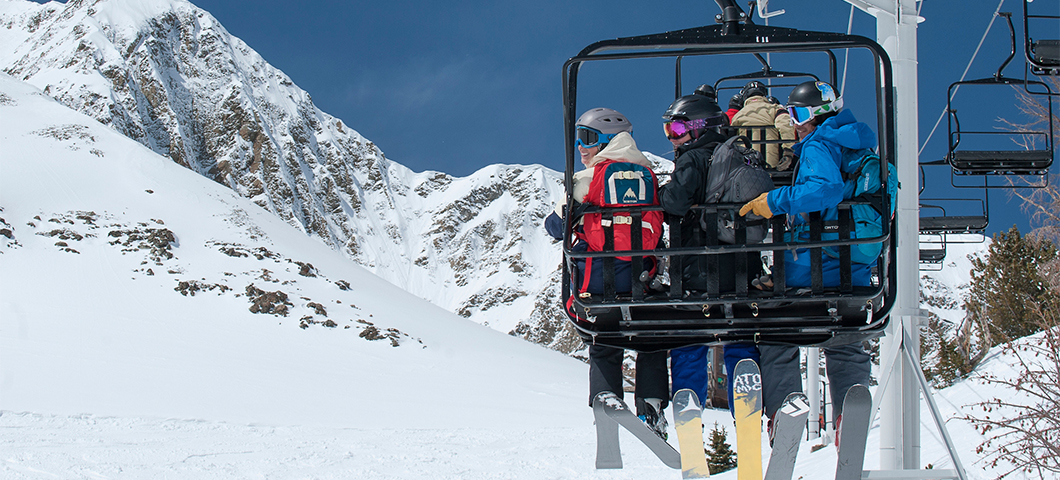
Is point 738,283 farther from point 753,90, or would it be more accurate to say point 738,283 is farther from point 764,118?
point 753,90

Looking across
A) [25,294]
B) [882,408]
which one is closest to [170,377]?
[25,294]

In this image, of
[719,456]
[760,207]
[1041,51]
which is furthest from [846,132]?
[719,456]

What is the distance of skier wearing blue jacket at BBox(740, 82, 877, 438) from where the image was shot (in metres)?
3.47

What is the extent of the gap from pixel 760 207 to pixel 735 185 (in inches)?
6.0

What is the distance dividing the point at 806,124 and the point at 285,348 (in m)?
29.8

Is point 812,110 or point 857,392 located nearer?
point 812,110

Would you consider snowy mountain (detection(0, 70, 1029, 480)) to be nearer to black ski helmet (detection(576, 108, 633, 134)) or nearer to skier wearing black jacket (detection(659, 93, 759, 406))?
skier wearing black jacket (detection(659, 93, 759, 406))

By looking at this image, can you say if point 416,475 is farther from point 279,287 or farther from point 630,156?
point 279,287

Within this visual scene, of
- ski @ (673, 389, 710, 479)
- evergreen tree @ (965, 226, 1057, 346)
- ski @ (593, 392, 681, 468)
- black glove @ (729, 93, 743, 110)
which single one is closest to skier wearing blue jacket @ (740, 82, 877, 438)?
ski @ (673, 389, 710, 479)

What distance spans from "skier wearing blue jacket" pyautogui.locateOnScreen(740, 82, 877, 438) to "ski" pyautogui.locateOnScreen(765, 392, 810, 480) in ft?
0.32

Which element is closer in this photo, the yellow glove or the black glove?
the yellow glove

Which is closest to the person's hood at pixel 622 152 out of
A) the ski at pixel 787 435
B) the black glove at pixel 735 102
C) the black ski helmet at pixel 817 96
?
the black ski helmet at pixel 817 96

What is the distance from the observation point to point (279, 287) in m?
39.1

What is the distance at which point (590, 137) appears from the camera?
400 cm
